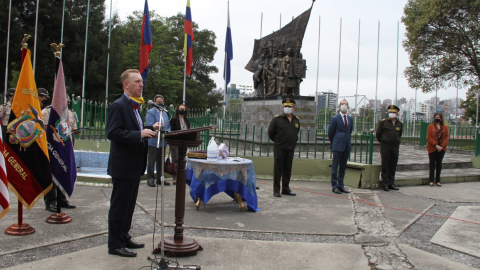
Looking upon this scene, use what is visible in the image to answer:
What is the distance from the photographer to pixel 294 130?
760 cm

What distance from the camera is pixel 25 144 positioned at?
4758 millimetres

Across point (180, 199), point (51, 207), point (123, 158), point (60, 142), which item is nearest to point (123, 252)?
point (180, 199)

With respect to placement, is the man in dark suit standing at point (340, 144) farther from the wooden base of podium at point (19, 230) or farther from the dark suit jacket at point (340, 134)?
the wooden base of podium at point (19, 230)

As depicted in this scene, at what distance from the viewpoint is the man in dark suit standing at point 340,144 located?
817 centimetres

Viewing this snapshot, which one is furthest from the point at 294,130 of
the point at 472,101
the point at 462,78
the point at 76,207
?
the point at 472,101

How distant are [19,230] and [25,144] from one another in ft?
3.46

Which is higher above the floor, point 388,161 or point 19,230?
point 388,161

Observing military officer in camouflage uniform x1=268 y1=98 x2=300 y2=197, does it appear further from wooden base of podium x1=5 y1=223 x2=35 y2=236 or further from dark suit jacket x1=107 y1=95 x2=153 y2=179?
wooden base of podium x1=5 y1=223 x2=35 y2=236

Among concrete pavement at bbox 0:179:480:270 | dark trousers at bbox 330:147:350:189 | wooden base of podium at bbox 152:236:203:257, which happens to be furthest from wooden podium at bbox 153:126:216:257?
dark trousers at bbox 330:147:350:189

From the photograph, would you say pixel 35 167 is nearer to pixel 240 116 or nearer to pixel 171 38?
pixel 240 116

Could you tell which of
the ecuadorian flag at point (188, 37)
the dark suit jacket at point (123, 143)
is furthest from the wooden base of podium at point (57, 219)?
the ecuadorian flag at point (188, 37)

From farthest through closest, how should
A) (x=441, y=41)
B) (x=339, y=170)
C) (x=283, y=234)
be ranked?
(x=441, y=41)
(x=339, y=170)
(x=283, y=234)

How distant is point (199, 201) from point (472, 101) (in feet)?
134

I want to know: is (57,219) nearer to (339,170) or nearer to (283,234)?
(283,234)
